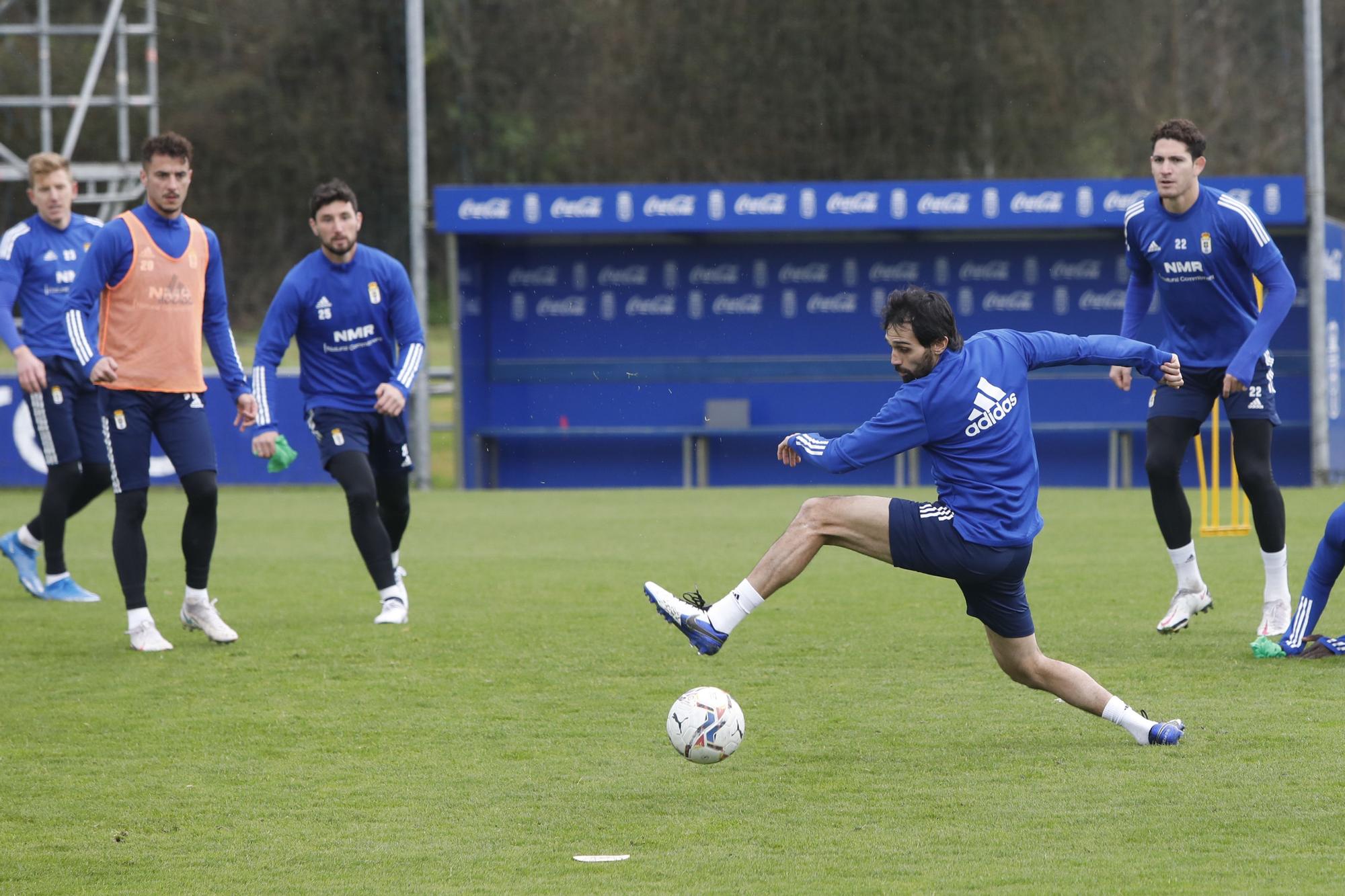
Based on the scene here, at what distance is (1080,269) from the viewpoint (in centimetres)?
1931

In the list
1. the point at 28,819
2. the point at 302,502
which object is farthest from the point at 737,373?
the point at 28,819

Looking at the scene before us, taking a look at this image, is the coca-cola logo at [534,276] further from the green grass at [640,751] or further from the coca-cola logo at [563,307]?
the green grass at [640,751]

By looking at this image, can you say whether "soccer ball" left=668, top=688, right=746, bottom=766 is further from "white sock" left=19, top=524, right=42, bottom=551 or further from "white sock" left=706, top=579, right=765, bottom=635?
"white sock" left=19, top=524, right=42, bottom=551

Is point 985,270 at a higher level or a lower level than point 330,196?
lower

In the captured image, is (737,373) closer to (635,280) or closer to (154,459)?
(635,280)

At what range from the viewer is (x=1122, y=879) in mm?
4016

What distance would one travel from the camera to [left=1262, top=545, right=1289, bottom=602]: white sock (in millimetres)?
7332

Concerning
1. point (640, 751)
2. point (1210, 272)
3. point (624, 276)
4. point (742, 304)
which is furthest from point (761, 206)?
point (640, 751)

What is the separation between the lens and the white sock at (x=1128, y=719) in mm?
5344

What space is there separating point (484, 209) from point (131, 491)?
36.0ft

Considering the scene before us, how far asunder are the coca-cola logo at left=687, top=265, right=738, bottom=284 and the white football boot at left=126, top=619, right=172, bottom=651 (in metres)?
12.6

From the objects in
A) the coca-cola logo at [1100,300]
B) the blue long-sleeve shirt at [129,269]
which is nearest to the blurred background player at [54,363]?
the blue long-sleeve shirt at [129,269]

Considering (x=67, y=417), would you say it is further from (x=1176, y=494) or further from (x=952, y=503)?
(x=952, y=503)

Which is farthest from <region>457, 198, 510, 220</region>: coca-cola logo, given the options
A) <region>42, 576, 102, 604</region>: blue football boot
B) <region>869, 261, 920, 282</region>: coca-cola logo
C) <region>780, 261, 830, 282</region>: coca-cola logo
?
<region>42, 576, 102, 604</region>: blue football boot
